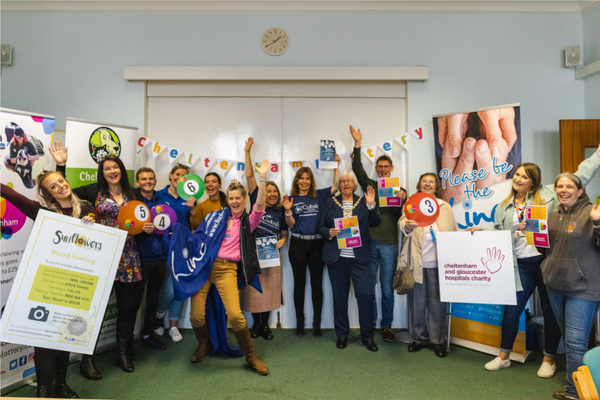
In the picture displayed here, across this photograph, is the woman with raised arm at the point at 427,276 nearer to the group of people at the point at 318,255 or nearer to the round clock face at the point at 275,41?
the group of people at the point at 318,255

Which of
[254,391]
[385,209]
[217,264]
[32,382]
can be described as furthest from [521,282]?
[32,382]

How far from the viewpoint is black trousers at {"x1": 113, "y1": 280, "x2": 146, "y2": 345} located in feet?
8.32

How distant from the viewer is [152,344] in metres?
2.99

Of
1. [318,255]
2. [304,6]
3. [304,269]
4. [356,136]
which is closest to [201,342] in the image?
[304,269]

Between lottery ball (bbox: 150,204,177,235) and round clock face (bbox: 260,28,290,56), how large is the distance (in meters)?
1.91

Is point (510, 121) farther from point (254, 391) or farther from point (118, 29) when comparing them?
point (118, 29)

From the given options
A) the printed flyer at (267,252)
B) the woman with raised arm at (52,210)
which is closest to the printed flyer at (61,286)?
the woman with raised arm at (52,210)

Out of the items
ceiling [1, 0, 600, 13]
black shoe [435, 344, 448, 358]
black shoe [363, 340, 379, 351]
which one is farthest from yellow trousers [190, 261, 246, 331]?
ceiling [1, 0, 600, 13]

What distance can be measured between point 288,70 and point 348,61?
0.62m

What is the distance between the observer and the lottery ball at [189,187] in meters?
3.01

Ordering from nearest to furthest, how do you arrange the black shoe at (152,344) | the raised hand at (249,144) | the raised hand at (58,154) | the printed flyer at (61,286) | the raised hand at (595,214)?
the printed flyer at (61,286), the raised hand at (595,214), the raised hand at (58,154), the black shoe at (152,344), the raised hand at (249,144)

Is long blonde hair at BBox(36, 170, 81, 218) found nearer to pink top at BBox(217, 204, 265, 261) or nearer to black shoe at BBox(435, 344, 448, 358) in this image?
pink top at BBox(217, 204, 265, 261)

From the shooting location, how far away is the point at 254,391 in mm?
2332

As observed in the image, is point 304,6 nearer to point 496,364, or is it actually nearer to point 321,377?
point 321,377
